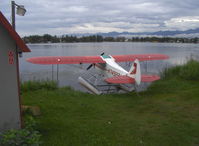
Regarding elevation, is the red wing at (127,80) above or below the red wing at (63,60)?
below

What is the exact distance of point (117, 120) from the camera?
240 inches

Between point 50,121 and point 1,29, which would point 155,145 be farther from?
point 1,29

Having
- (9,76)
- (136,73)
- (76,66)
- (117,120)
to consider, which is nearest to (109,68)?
(76,66)

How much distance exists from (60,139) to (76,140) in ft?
0.91

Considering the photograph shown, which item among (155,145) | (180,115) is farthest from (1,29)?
(180,115)

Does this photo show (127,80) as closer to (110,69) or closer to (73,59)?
(110,69)

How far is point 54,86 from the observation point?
421 inches

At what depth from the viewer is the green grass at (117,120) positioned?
4.73m

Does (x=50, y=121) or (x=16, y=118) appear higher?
(x=16, y=118)

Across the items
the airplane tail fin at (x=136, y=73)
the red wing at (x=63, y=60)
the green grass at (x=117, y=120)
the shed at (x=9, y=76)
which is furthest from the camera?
the red wing at (x=63, y=60)

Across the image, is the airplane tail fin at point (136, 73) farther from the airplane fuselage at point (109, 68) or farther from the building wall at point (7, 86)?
the building wall at point (7, 86)

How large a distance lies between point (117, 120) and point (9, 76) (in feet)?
9.05

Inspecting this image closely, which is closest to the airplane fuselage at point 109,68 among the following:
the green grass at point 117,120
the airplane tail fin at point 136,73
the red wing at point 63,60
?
the red wing at point 63,60

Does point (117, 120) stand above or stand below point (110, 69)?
below
